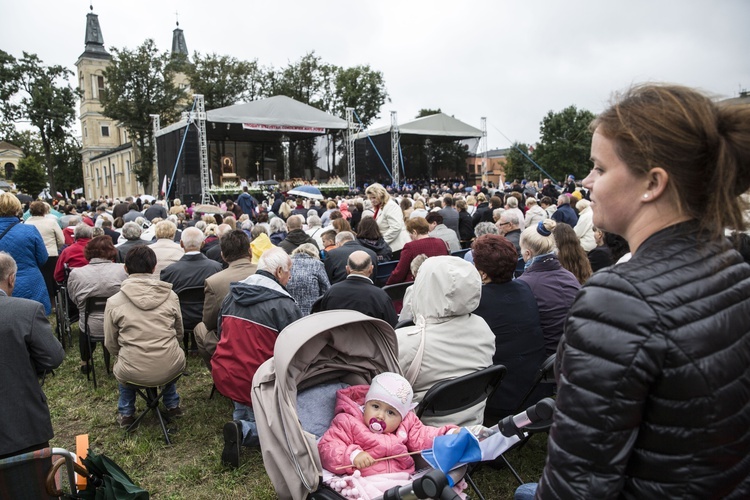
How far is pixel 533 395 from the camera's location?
327 centimetres

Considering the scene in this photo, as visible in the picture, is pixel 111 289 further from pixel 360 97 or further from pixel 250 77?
pixel 360 97

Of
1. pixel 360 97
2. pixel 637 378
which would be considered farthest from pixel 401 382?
pixel 360 97

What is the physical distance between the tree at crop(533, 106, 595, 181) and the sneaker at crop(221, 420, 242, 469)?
167 feet

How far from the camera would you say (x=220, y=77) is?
3672 cm

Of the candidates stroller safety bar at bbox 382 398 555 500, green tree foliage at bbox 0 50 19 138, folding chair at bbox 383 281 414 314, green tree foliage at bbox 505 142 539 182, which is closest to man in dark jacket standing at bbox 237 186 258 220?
folding chair at bbox 383 281 414 314

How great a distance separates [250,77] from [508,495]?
128ft

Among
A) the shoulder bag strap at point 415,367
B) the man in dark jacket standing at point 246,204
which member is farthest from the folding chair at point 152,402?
the man in dark jacket standing at point 246,204

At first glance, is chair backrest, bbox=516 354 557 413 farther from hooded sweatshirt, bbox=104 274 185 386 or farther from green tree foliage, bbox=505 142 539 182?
green tree foliage, bbox=505 142 539 182

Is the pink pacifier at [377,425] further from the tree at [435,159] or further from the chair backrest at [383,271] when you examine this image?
the tree at [435,159]

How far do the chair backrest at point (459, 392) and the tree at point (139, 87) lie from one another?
4075 cm

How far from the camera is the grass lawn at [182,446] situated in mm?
3287

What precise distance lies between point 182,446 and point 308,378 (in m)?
1.91

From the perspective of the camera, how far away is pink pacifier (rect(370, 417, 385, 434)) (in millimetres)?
2395

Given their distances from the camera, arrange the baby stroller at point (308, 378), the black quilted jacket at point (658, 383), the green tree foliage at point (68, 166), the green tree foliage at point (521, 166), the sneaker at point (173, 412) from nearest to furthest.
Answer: the black quilted jacket at point (658, 383) → the baby stroller at point (308, 378) → the sneaker at point (173, 412) → the green tree foliage at point (521, 166) → the green tree foliage at point (68, 166)
